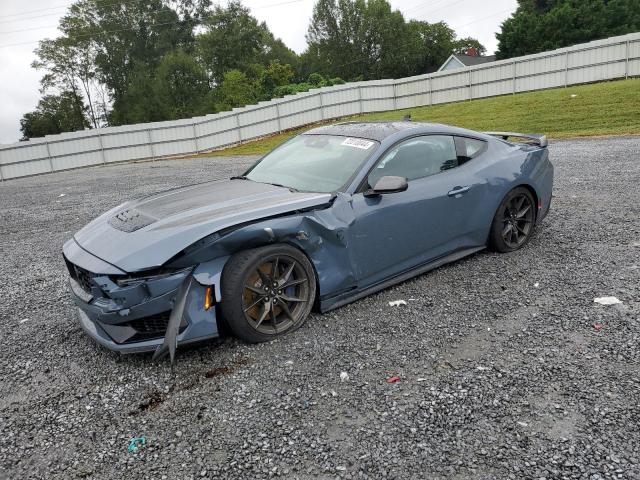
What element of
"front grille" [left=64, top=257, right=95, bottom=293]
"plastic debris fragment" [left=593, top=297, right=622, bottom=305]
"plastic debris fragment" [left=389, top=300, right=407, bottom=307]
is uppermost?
"front grille" [left=64, top=257, right=95, bottom=293]

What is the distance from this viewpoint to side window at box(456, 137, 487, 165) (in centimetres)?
460

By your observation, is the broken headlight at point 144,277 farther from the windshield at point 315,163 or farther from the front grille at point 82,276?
the windshield at point 315,163

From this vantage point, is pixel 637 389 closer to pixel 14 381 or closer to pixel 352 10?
pixel 14 381

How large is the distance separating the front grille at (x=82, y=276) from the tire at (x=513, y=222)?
3.56 m

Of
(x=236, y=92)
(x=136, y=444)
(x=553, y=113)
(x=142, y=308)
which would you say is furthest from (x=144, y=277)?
(x=236, y=92)

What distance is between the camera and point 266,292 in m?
3.35

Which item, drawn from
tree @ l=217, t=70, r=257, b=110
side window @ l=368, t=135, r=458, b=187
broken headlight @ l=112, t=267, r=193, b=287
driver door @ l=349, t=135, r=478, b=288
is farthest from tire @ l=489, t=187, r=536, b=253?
tree @ l=217, t=70, r=257, b=110

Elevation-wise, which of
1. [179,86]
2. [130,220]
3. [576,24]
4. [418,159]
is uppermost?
[576,24]

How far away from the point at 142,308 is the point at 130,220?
34.9 inches

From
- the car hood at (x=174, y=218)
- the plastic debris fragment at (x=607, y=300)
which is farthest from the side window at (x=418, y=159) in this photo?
the plastic debris fragment at (x=607, y=300)

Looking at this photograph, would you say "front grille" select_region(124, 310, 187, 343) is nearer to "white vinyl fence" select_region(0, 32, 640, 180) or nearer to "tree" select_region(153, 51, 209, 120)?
"white vinyl fence" select_region(0, 32, 640, 180)

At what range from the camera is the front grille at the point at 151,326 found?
3.06 m

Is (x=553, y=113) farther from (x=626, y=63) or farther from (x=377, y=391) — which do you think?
(x=377, y=391)

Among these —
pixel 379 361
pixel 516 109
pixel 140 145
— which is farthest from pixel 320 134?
pixel 140 145
